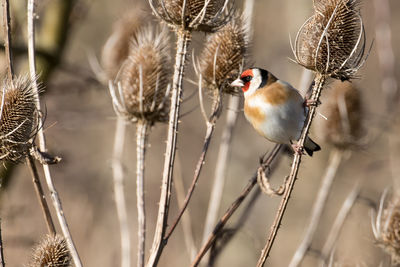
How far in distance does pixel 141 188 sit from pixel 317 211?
51.2 inches

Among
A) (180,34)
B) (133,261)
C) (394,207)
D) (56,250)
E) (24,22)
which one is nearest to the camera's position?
(56,250)

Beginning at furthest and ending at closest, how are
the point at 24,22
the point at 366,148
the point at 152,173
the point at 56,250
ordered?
1. the point at 152,173
2. the point at 24,22
3. the point at 366,148
4. the point at 56,250

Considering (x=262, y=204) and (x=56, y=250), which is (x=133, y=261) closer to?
(x=262, y=204)

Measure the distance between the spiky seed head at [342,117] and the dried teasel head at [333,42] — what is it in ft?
6.93

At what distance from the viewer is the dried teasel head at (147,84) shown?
293 centimetres

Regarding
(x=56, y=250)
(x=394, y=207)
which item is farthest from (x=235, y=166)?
(x=56, y=250)

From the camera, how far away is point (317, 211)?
3383 millimetres

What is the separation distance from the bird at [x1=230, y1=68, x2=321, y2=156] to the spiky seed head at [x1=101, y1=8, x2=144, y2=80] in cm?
137

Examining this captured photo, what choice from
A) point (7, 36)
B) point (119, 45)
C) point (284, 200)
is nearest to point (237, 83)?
point (284, 200)

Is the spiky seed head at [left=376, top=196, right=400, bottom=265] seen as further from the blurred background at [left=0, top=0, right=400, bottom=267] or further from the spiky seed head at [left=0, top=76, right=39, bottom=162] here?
the spiky seed head at [left=0, top=76, right=39, bottom=162]

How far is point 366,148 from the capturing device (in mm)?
4500

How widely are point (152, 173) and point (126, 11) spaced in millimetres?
6245

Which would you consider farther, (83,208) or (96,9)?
(96,9)

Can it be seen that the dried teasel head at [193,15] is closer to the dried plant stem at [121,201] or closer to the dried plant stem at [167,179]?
the dried plant stem at [167,179]
